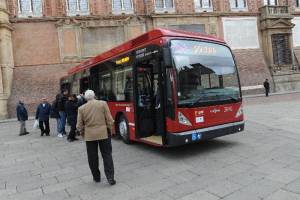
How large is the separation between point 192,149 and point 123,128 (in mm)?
2431

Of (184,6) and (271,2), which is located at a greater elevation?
(271,2)

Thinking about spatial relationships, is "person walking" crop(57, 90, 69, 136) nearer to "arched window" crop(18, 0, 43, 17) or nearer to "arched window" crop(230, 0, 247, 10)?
"arched window" crop(18, 0, 43, 17)

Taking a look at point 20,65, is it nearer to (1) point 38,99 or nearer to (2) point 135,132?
(1) point 38,99

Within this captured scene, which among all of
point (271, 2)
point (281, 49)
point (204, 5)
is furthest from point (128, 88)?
point (271, 2)

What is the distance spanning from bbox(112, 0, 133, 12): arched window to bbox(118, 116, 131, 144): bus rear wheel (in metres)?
19.9

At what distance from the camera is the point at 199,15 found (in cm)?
2981

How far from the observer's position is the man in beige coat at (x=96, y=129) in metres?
5.75

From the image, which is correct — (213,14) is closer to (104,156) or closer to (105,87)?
(105,87)

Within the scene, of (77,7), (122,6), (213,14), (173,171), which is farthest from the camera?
(213,14)

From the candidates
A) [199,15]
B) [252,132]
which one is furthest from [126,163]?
[199,15]

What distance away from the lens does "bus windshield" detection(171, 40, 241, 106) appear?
739 centimetres

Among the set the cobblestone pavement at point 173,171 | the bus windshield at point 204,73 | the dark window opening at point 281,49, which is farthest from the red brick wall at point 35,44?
the bus windshield at point 204,73

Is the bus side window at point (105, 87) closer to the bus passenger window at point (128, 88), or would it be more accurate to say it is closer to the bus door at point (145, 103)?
the bus passenger window at point (128, 88)

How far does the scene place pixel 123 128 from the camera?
991 centimetres
